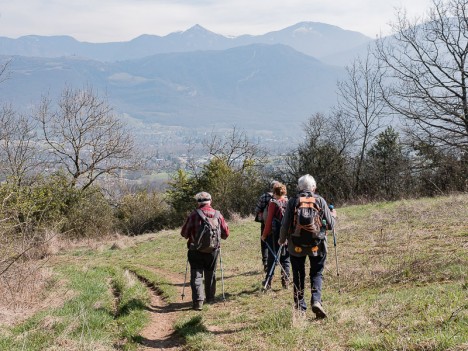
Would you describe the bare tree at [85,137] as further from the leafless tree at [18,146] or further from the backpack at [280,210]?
the backpack at [280,210]

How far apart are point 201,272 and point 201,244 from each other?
2.15 feet

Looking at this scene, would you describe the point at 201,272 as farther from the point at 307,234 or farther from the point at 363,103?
the point at 363,103

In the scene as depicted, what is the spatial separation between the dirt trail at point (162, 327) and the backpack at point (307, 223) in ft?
7.75

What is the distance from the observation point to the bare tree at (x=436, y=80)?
24.4 metres

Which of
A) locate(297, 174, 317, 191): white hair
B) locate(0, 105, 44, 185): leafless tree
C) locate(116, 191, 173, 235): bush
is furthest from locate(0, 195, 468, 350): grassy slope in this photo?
locate(116, 191, 173, 235): bush

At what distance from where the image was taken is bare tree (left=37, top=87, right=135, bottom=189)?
33.7m

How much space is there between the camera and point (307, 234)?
643 centimetres

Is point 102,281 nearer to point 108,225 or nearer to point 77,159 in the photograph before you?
point 108,225

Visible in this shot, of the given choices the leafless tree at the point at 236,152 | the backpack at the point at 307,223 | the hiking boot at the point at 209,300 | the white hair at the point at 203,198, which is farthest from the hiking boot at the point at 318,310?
the leafless tree at the point at 236,152

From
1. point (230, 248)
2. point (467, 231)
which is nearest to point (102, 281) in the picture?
point (230, 248)

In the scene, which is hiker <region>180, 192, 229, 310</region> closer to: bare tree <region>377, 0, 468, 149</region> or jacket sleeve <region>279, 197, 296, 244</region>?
jacket sleeve <region>279, 197, 296, 244</region>

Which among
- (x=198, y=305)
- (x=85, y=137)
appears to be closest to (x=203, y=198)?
(x=198, y=305)

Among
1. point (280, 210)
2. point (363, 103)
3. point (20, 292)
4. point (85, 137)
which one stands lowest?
point (20, 292)

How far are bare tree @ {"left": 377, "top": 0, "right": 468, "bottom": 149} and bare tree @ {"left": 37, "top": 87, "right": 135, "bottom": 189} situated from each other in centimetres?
2056
